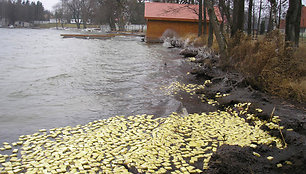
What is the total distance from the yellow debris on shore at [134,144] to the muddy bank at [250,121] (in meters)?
0.32

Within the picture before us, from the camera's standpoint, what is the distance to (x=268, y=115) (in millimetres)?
5105

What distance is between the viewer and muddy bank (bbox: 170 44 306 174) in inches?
126

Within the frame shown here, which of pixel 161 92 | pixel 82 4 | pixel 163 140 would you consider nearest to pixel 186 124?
pixel 163 140

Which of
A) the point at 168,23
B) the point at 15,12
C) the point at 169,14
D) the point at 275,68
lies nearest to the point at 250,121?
the point at 275,68

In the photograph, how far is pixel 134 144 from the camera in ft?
14.1

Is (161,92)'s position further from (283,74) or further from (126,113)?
(283,74)

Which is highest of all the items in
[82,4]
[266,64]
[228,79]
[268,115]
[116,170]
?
[82,4]

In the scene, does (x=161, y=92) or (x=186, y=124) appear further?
(x=161, y=92)

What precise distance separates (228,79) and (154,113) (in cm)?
279

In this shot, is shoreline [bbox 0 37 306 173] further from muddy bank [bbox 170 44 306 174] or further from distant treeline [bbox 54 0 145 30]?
distant treeline [bbox 54 0 145 30]

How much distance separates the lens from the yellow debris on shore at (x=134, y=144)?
3.61 metres

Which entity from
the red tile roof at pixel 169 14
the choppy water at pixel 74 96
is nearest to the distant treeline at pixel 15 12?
the red tile roof at pixel 169 14

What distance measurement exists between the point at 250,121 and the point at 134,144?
7.99 ft

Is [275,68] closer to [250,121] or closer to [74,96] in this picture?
[250,121]
